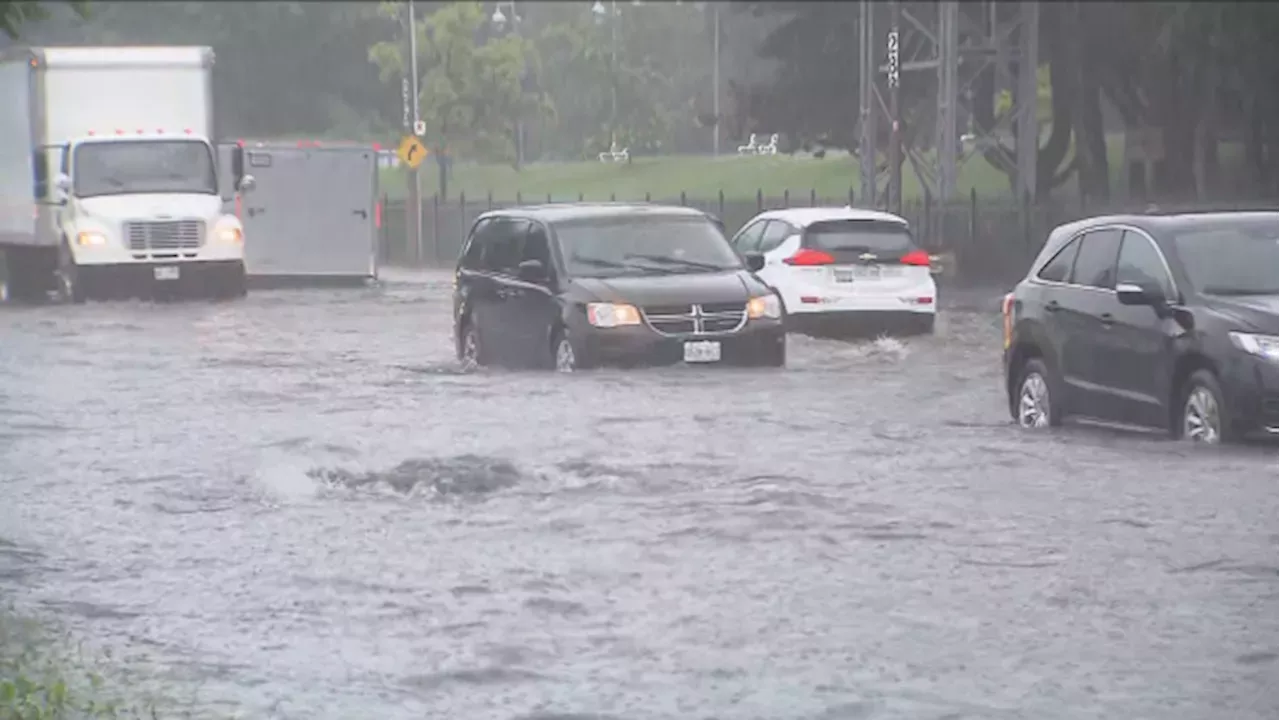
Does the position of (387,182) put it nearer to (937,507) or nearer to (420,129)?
(420,129)

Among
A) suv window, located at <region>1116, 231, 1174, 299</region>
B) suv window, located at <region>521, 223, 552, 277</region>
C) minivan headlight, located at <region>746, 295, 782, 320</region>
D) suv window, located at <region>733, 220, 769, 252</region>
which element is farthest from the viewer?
suv window, located at <region>733, 220, 769, 252</region>

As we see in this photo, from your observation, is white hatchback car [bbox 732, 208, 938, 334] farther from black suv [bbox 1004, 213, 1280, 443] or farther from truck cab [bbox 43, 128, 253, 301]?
truck cab [bbox 43, 128, 253, 301]

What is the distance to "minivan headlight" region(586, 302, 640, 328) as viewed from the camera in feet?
69.0

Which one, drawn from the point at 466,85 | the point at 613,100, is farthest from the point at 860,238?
the point at 613,100

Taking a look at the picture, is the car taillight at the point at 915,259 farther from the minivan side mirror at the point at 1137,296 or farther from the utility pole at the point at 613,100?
the utility pole at the point at 613,100

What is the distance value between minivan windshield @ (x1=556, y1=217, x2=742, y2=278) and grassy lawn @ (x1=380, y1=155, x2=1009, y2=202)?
193 feet

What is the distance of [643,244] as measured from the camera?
22.4 metres

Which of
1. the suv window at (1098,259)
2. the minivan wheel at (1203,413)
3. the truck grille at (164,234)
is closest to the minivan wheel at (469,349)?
the suv window at (1098,259)

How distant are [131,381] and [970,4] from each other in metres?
35.0

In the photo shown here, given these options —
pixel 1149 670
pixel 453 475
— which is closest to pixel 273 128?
pixel 453 475

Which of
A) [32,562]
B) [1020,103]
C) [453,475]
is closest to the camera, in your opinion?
[32,562]

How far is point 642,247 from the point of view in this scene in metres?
22.4

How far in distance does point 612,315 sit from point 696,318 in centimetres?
72

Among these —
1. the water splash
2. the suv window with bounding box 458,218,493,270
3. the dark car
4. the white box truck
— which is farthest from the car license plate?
the white box truck
